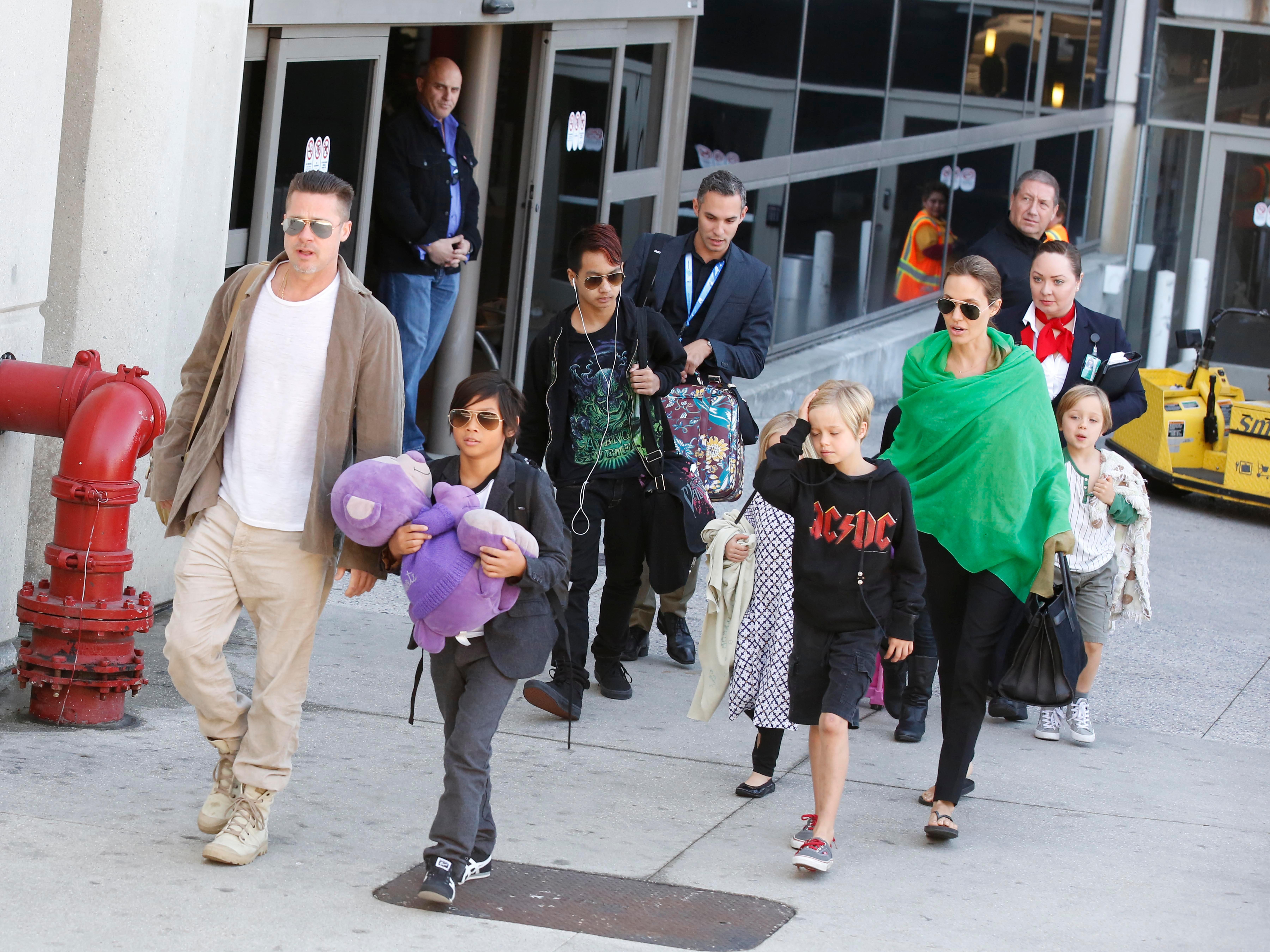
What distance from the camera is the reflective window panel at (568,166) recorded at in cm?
1040

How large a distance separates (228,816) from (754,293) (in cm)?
324

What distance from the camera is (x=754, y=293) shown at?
271 inches

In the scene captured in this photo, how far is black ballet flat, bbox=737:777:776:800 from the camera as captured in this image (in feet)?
18.3

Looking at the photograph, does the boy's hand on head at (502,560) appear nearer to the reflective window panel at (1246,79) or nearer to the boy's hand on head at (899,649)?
the boy's hand on head at (899,649)

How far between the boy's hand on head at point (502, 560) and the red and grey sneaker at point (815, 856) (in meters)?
1.25

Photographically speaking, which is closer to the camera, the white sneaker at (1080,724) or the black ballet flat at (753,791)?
the black ballet flat at (753,791)

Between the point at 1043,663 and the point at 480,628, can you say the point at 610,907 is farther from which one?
the point at 1043,663

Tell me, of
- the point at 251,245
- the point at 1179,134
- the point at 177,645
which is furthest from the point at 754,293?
the point at 1179,134

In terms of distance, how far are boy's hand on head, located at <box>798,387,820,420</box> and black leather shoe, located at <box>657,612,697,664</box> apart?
1936 mm

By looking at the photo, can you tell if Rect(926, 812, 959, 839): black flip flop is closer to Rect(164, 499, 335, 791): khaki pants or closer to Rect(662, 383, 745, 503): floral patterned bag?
Rect(662, 383, 745, 503): floral patterned bag

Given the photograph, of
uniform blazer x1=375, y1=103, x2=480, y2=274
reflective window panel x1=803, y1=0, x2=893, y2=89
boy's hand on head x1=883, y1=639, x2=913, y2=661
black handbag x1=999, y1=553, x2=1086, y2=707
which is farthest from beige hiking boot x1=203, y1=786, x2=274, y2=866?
reflective window panel x1=803, y1=0, x2=893, y2=89

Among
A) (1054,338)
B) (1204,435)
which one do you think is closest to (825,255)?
(1204,435)

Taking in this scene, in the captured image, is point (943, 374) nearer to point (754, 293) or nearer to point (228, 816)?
point (754, 293)

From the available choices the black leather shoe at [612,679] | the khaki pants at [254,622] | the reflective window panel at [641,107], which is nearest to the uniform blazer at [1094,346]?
the black leather shoe at [612,679]
